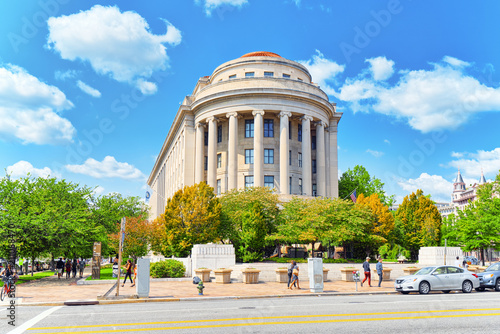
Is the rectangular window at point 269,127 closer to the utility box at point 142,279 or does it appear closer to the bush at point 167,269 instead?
the bush at point 167,269

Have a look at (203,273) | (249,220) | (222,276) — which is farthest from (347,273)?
(203,273)

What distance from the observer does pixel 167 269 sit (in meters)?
30.0

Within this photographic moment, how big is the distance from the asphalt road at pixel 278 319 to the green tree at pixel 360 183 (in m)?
55.1

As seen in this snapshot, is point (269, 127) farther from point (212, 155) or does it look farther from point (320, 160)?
point (212, 155)

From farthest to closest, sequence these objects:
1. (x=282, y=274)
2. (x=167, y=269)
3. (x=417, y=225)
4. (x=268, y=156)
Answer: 1. (x=268, y=156)
2. (x=417, y=225)
3. (x=167, y=269)
4. (x=282, y=274)

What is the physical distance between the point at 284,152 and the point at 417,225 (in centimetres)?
1596

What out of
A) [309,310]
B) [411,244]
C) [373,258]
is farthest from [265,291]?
[411,244]

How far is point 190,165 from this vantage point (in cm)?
5603

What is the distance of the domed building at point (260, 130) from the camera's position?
49.8 metres

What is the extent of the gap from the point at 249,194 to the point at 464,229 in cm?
2661

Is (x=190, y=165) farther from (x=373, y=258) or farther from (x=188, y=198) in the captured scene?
(x=373, y=258)

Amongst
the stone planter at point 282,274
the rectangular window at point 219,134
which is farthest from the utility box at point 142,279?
the rectangular window at point 219,134

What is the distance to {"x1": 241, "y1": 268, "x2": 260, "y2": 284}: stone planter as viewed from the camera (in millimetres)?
27688

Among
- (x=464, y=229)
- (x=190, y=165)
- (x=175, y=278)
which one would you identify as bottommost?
(x=175, y=278)
